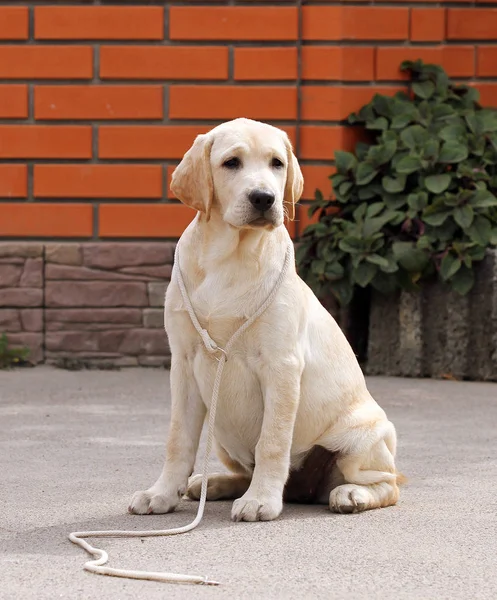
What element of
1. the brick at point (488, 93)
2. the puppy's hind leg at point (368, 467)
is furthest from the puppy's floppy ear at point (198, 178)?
the brick at point (488, 93)

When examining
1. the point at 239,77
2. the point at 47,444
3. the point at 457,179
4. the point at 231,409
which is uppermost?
the point at 239,77

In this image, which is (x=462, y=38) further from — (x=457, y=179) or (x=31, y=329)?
(x=31, y=329)

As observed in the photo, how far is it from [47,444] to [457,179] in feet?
11.7

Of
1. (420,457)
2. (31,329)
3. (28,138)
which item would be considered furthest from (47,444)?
(28,138)

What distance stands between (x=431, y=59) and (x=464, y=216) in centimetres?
143

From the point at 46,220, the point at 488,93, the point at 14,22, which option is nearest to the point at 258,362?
the point at 46,220

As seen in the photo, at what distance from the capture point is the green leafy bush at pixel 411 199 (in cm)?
759

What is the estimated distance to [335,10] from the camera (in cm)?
819

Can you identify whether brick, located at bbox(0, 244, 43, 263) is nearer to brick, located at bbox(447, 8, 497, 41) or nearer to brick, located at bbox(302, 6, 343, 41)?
brick, located at bbox(302, 6, 343, 41)

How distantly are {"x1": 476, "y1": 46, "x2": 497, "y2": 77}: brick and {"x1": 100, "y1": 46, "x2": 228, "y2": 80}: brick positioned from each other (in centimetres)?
182

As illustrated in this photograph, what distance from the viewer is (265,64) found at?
8.16 metres

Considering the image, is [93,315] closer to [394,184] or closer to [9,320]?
[9,320]

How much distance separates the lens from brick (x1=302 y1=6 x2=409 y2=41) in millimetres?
8180

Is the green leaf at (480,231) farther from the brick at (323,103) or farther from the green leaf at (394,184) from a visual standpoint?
the brick at (323,103)
